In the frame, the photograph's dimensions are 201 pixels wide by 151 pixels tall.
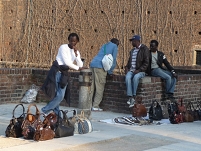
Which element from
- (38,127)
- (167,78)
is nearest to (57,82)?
(38,127)

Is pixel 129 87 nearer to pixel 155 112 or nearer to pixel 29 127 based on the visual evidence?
pixel 155 112

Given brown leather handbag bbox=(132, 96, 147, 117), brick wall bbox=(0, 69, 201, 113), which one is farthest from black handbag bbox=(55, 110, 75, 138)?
brick wall bbox=(0, 69, 201, 113)

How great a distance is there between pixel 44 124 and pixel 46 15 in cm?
1735

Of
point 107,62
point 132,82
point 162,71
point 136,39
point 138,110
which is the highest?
point 136,39

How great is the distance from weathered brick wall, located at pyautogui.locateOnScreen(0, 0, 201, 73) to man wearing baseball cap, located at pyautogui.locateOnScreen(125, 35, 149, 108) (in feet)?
27.6

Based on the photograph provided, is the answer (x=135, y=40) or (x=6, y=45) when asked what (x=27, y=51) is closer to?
(x=6, y=45)

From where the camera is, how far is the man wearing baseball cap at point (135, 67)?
35.2 feet

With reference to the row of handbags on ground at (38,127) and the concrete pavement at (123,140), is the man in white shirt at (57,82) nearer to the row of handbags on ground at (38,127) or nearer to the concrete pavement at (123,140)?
the concrete pavement at (123,140)

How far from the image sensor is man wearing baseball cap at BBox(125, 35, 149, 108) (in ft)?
35.2

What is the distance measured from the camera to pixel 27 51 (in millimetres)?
25375

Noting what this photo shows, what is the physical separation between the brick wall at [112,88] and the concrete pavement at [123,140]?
146cm

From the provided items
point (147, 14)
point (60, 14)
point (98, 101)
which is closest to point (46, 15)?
point (60, 14)

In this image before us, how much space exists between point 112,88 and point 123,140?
3.50m

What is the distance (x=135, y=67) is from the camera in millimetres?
11117
